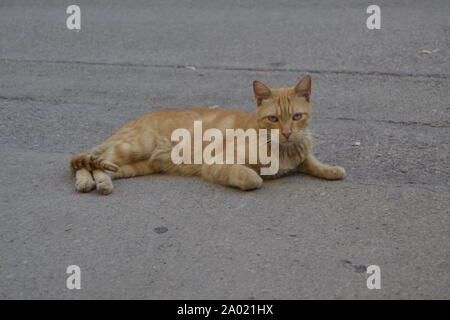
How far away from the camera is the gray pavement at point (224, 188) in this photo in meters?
3.17

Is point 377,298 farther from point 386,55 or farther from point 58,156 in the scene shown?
point 386,55

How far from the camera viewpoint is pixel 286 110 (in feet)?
13.5

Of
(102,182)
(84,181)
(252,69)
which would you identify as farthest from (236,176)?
(252,69)

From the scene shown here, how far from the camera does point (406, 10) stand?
8.35m

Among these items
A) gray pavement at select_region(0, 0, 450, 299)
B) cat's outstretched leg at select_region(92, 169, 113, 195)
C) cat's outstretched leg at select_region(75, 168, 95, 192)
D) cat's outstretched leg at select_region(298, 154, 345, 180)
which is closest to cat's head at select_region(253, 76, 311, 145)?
cat's outstretched leg at select_region(298, 154, 345, 180)

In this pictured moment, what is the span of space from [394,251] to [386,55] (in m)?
4.08

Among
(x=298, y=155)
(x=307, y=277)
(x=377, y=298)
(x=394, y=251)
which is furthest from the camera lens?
(x=298, y=155)

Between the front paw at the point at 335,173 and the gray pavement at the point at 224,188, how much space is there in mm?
65

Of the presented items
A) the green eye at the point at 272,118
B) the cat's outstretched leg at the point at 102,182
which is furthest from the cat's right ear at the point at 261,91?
the cat's outstretched leg at the point at 102,182

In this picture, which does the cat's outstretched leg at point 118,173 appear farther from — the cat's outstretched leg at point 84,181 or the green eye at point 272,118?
the green eye at point 272,118

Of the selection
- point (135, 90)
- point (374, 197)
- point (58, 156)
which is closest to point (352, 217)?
point (374, 197)

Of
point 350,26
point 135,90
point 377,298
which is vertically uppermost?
point 350,26

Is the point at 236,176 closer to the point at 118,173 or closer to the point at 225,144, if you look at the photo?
the point at 225,144

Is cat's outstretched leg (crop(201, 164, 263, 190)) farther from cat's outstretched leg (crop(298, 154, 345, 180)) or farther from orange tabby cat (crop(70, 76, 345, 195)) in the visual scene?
cat's outstretched leg (crop(298, 154, 345, 180))
